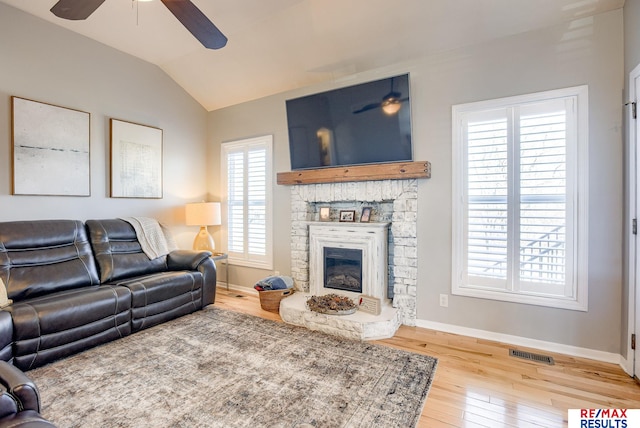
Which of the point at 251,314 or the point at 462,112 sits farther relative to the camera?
the point at 251,314

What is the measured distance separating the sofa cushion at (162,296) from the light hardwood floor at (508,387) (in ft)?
7.01

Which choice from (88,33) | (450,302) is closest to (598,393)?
(450,302)

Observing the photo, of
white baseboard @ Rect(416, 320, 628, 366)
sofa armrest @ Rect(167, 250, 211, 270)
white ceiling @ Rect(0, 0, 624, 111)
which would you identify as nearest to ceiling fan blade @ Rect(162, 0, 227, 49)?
white ceiling @ Rect(0, 0, 624, 111)

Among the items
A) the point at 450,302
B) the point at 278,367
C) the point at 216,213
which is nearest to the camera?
the point at 278,367

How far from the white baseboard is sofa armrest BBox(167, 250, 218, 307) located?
240 cm

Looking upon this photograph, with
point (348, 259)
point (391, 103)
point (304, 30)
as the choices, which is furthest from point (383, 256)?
point (304, 30)

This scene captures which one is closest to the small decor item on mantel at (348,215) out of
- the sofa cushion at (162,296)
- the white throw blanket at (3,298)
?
the sofa cushion at (162,296)

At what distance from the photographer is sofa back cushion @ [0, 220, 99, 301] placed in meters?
2.62

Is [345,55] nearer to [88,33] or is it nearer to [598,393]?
[88,33]

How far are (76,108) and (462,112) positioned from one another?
165 inches

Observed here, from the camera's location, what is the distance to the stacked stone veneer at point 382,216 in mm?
3225

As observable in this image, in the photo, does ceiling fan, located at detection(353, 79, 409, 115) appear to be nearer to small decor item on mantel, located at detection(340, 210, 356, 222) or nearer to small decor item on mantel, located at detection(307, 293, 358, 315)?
small decor item on mantel, located at detection(340, 210, 356, 222)

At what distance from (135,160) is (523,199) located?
447 cm

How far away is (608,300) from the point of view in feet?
8.02
